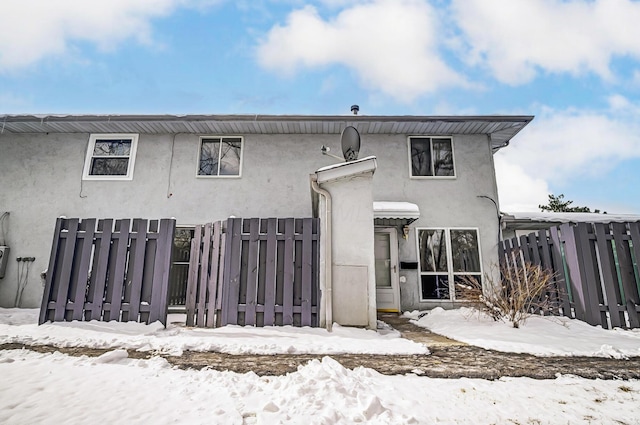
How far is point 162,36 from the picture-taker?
7117 millimetres

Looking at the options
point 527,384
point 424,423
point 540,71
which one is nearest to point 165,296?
point 424,423

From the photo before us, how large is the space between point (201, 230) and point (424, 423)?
16.3 ft

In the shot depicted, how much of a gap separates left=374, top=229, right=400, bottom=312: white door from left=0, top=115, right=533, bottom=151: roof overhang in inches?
135

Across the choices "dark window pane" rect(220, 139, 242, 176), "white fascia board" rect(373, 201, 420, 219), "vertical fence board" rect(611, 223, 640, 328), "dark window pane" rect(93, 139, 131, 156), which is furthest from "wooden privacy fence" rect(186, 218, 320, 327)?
"dark window pane" rect(93, 139, 131, 156)

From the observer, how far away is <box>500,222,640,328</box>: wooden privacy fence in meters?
5.25

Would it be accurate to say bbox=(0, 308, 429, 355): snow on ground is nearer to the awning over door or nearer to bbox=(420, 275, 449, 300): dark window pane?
the awning over door

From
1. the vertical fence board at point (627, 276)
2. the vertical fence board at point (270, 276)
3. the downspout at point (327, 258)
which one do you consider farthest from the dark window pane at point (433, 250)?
the vertical fence board at point (270, 276)

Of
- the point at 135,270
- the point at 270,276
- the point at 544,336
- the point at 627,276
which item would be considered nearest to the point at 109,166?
the point at 135,270

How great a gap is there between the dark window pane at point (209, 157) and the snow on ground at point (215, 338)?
558 centimetres

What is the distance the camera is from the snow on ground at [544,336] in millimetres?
3592

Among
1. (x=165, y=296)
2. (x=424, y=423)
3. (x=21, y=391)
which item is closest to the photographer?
(x=424, y=423)

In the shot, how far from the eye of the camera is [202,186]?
927cm

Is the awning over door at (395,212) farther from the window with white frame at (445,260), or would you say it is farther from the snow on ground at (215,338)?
the snow on ground at (215,338)

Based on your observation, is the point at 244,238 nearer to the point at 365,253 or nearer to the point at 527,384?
the point at 365,253
